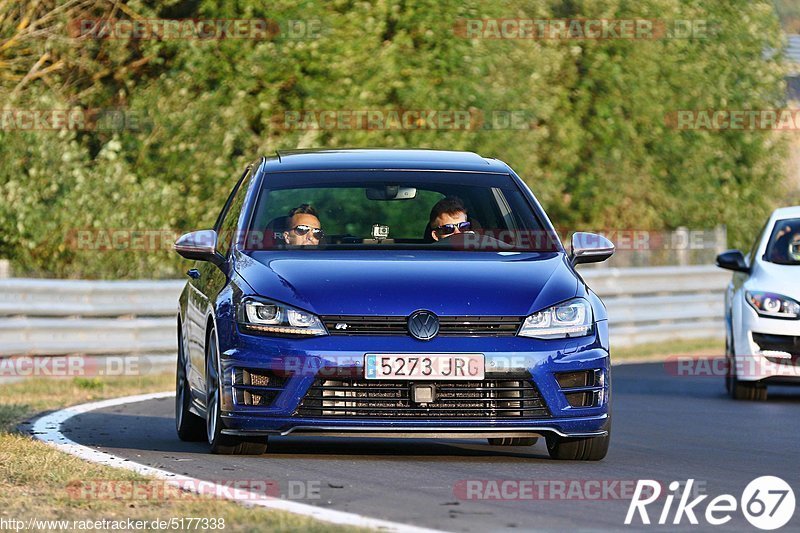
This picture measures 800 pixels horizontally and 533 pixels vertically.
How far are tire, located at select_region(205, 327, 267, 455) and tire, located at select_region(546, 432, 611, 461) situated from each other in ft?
4.76

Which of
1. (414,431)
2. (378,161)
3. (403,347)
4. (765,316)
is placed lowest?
(765,316)

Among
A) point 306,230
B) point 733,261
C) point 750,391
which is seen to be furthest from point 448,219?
point 750,391

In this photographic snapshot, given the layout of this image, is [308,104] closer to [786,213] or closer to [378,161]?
[786,213]

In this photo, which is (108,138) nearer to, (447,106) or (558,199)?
(447,106)

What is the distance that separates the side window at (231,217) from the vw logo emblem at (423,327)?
1450 millimetres

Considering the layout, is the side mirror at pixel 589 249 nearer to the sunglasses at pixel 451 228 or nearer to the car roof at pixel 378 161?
the sunglasses at pixel 451 228

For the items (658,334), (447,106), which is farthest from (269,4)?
(658,334)

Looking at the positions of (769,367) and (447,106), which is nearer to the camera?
(769,367)

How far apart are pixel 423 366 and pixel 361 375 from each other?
290mm

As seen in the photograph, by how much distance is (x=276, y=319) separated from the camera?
344 inches

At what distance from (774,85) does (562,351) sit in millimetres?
24160

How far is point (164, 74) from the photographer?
71.5 ft

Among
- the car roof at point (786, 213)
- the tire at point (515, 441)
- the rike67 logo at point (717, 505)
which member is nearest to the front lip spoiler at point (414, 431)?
the rike67 logo at point (717, 505)

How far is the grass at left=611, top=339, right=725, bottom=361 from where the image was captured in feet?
72.4
